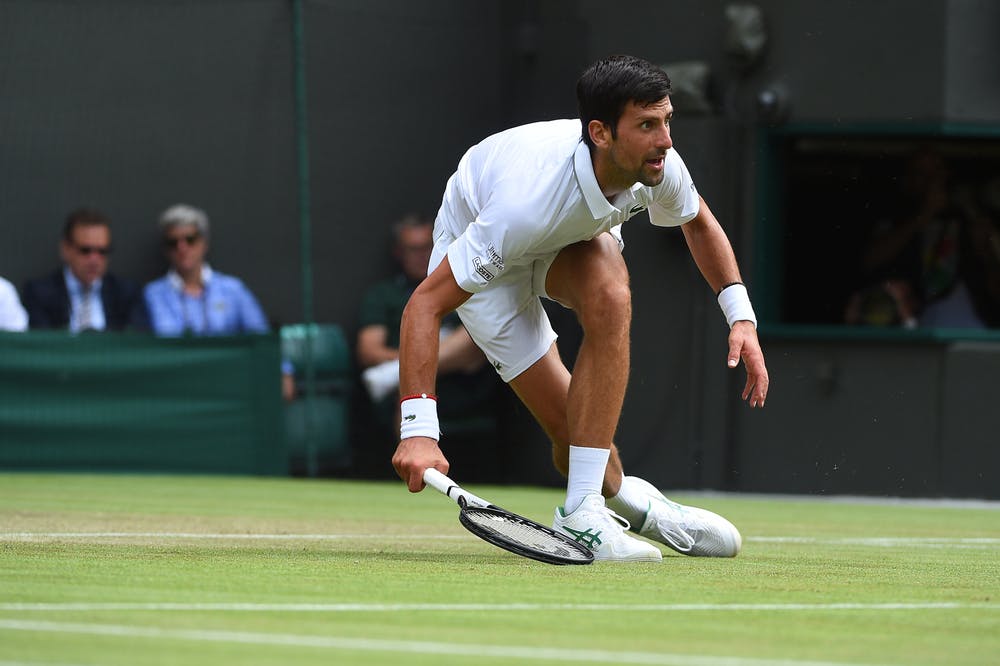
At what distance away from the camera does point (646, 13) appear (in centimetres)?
1120

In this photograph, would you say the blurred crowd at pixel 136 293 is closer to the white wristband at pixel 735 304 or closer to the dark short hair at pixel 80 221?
the dark short hair at pixel 80 221

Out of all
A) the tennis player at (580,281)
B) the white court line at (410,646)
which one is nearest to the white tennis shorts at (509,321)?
the tennis player at (580,281)

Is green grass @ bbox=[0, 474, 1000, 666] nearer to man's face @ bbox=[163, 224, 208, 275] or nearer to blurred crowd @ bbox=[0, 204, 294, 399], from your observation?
blurred crowd @ bbox=[0, 204, 294, 399]

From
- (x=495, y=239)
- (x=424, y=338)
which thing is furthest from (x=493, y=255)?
(x=424, y=338)

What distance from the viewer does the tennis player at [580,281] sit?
505cm

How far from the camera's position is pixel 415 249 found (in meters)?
11.5

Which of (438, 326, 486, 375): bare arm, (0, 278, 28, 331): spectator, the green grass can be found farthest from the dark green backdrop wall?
the green grass

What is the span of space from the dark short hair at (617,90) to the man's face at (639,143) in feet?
0.06

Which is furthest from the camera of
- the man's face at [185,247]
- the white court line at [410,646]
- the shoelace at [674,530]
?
the man's face at [185,247]

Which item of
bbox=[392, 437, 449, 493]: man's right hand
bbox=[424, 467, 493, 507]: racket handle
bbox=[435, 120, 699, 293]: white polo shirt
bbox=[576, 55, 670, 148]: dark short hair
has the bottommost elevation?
bbox=[424, 467, 493, 507]: racket handle

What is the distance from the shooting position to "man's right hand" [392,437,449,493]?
16.0 feet

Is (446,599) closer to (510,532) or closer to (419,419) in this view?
(510,532)

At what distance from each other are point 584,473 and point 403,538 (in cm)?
126

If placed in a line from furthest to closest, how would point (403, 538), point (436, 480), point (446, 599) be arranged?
point (403, 538)
point (436, 480)
point (446, 599)
